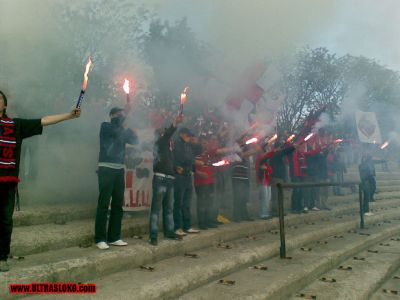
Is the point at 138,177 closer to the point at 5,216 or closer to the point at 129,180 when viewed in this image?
the point at 129,180

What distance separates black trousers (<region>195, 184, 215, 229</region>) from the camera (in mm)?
5734

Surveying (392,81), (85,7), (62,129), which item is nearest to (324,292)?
(62,129)

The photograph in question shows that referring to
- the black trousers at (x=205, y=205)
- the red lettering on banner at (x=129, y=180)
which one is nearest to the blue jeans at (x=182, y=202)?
the black trousers at (x=205, y=205)

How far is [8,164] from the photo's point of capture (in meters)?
3.34

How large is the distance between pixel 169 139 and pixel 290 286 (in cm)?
242

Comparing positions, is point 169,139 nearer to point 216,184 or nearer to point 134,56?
point 216,184

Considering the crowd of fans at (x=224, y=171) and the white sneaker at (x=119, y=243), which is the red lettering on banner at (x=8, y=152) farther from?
the crowd of fans at (x=224, y=171)

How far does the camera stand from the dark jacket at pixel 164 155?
5012 mm

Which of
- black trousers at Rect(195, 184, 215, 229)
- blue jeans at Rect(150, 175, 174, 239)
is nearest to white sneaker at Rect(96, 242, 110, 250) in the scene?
blue jeans at Rect(150, 175, 174, 239)

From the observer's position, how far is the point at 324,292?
4012mm

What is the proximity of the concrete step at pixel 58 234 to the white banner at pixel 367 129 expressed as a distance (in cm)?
869

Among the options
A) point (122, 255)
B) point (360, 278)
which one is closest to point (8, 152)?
point (122, 255)

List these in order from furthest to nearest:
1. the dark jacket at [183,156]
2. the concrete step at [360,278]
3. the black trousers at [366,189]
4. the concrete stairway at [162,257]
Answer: the black trousers at [366,189] → the dark jacket at [183,156] → the concrete step at [360,278] → the concrete stairway at [162,257]

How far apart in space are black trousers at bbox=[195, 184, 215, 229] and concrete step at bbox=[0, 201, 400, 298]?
267mm
